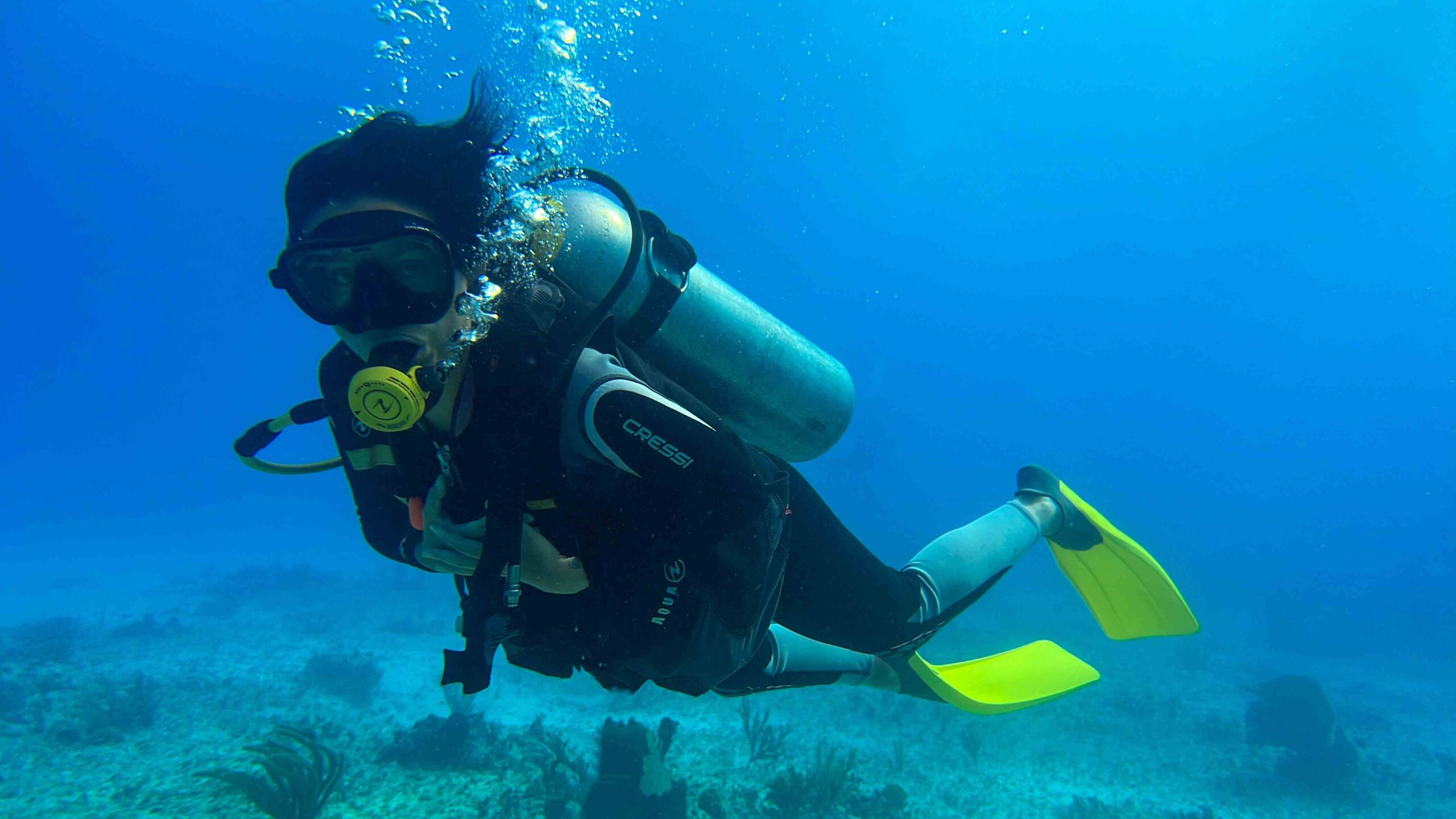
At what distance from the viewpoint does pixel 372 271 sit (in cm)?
206

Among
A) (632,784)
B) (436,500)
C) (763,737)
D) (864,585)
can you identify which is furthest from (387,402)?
(763,737)

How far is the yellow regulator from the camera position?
176 cm

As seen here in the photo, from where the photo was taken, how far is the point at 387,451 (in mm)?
2148

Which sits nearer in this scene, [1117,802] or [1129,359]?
[1117,802]

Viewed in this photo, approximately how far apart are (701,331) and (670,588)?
1.64 meters

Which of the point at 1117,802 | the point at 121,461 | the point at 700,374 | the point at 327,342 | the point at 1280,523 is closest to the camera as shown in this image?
the point at 700,374

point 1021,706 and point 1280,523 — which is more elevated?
point 1280,523

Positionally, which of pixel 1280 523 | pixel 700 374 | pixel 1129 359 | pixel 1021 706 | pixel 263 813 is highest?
pixel 1129 359

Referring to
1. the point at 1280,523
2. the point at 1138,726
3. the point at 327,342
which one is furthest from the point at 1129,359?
the point at 327,342

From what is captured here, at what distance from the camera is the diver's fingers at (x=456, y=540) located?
6.43 feet

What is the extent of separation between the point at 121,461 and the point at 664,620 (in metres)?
138

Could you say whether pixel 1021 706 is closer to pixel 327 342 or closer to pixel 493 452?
pixel 493 452

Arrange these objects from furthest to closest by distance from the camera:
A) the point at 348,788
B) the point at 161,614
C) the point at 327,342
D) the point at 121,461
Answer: the point at 121,461 < the point at 327,342 < the point at 161,614 < the point at 348,788

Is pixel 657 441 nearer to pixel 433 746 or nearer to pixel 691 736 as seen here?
pixel 433 746
